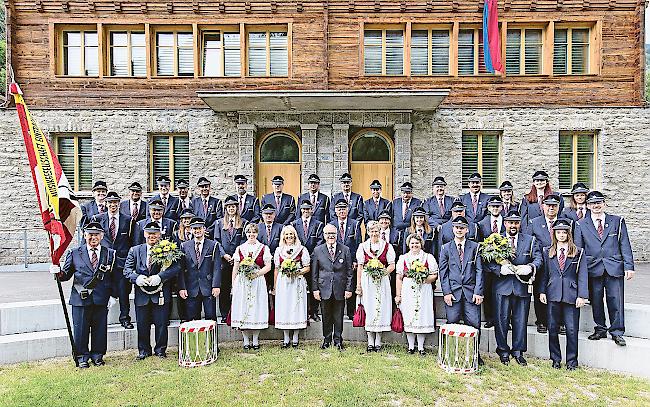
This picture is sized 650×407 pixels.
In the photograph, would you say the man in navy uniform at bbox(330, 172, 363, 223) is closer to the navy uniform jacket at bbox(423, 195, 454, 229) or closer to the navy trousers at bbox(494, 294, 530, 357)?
the navy uniform jacket at bbox(423, 195, 454, 229)

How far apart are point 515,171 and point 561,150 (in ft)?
5.11

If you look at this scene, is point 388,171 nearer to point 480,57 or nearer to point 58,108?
point 480,57

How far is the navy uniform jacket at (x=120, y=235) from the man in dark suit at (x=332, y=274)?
3109mm

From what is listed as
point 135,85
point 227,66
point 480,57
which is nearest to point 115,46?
point 135,85

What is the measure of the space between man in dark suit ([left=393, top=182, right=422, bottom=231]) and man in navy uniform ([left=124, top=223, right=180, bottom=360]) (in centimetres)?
394

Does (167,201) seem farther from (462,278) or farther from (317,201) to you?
(462,278)

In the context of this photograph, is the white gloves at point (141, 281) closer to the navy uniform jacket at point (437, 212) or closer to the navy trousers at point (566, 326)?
the navy uniform jacket at point (437, 212)

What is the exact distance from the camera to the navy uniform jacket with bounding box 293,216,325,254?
790 centimetres

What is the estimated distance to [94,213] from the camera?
8219mm

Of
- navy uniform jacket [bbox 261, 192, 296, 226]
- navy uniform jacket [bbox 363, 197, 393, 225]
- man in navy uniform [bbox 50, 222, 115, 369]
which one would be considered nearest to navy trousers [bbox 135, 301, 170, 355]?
man in navy uniform [bbox 50, 222, 115, 369]

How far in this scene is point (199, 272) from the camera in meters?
7.27

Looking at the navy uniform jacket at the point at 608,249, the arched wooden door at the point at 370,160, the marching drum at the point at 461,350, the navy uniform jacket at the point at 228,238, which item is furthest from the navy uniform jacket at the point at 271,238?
the arched wooden door at the point at 370,160

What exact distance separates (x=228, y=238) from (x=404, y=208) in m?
3.23

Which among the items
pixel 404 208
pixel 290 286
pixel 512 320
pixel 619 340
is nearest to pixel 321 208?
pixel 404 208
